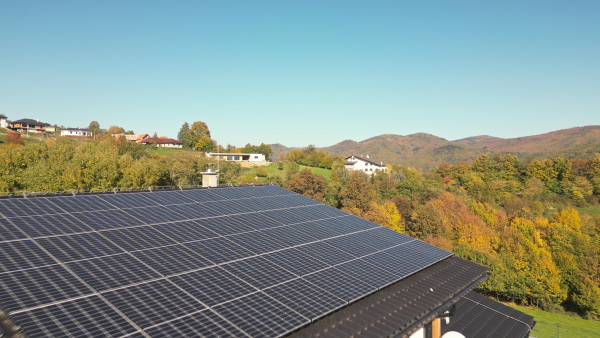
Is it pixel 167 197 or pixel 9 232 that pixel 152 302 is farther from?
pixel 167 197

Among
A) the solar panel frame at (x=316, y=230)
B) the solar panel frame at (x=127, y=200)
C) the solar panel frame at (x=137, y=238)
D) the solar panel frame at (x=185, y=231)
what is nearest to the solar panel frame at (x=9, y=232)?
the solar panel frame at (x=137, y=238)

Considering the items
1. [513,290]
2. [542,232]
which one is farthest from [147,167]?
[542,232]


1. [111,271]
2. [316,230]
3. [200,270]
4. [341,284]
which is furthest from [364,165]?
[111,271]

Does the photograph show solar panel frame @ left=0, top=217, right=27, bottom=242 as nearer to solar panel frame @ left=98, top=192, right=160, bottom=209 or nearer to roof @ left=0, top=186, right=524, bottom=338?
roof @ left=0, top=186, right=524, bottom=338

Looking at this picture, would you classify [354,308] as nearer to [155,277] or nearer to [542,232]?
[155,277]

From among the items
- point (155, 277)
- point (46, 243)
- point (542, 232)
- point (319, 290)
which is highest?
point (46, 243)

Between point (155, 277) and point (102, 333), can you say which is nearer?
point (102, 333)
